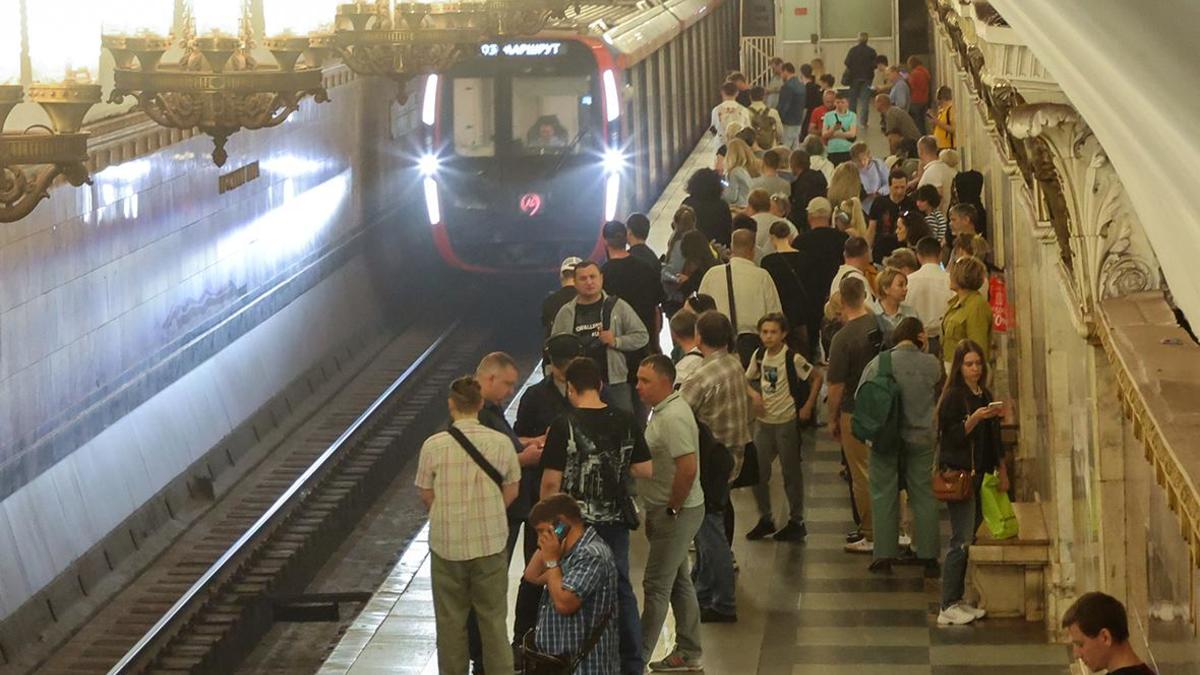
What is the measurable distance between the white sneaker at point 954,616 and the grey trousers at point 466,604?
76.3 inches

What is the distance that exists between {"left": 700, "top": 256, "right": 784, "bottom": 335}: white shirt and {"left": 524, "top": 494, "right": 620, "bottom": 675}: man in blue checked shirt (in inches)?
152

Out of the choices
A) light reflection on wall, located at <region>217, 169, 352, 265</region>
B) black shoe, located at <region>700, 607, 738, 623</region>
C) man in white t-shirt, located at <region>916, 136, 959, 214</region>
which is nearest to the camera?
black shoe, located at <region>700, 607, 738, 623</region>

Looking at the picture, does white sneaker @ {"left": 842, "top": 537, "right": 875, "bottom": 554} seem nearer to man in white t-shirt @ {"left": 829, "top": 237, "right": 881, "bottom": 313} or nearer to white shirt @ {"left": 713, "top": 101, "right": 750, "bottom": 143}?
man in white t-shirt @ {"left": 829, "top": 237, "right": 881, "bottom": 313}

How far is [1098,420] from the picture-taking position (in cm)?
564

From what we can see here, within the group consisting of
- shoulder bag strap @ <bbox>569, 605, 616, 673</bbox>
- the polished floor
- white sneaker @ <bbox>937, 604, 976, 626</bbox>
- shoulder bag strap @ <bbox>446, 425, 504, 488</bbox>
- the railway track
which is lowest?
A: the railway track

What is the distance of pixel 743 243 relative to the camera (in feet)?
31.8

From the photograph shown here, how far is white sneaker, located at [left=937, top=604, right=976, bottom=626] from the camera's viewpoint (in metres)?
7.70

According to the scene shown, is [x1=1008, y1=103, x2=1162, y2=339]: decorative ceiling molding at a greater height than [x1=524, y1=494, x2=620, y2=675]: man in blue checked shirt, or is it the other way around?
[x1=1008, y1=103, x2=1162, y2=339]: decorative ceiling molding

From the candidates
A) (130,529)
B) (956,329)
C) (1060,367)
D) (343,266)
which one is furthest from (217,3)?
(343,266)

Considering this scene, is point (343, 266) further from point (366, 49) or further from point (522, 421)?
point (522, 421)

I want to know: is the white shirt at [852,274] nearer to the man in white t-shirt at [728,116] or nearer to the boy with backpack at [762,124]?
the boy with backpack at [762,124]

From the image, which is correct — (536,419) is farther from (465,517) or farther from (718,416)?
(465,517)

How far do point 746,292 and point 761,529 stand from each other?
1.26 m

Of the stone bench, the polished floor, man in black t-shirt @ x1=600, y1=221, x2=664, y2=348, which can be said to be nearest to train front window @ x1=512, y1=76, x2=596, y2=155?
man in black t-shirt @ x1=600, y1=221, x2=664, y2=348
